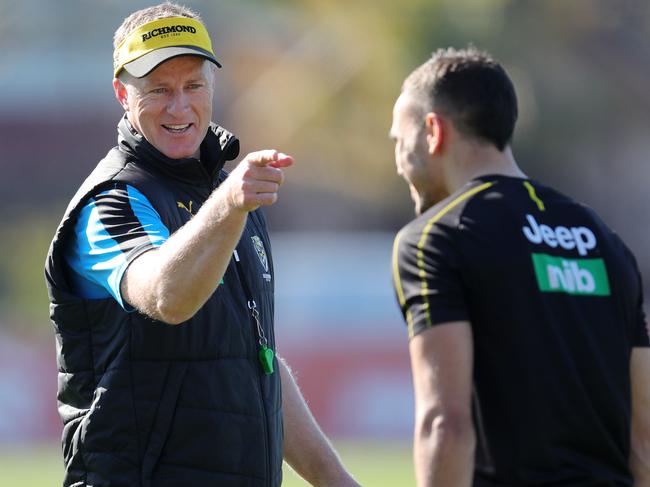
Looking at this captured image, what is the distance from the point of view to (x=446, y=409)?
3889mm

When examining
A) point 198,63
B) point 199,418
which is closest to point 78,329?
point 199,418

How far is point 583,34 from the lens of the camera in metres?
32.5

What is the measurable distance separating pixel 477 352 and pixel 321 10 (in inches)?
1178

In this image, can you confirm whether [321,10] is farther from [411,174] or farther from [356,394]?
[411,174]

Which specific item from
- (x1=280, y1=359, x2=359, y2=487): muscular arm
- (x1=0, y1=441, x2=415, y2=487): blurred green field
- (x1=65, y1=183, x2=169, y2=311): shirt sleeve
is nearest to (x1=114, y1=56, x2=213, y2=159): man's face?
(x1=65, y1=183, x2=169, y2=311): shirt sleeve

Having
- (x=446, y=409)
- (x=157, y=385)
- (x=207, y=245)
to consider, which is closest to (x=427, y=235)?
(x=446, y=409)

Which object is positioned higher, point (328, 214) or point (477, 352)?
point (328, 214)

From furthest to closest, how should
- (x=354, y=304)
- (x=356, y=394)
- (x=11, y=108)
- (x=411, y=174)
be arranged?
(x=11, y=108)
(x=354, y=304)
(x=356, y=394)
(x=411, y=174)

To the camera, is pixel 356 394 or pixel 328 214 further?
pixel 328 214

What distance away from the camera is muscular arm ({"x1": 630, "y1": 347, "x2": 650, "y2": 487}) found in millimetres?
4152

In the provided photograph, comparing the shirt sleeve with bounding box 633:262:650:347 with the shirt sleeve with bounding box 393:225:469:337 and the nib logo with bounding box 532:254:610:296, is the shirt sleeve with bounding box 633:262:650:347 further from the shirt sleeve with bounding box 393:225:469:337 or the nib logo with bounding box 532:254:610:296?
the shirt sleeve with bounding box 393:225:469:337

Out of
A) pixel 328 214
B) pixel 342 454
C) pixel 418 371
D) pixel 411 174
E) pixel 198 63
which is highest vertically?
pixel 328 214

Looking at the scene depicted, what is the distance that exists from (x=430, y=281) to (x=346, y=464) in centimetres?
1087

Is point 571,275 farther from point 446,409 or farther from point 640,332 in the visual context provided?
point 446,409
